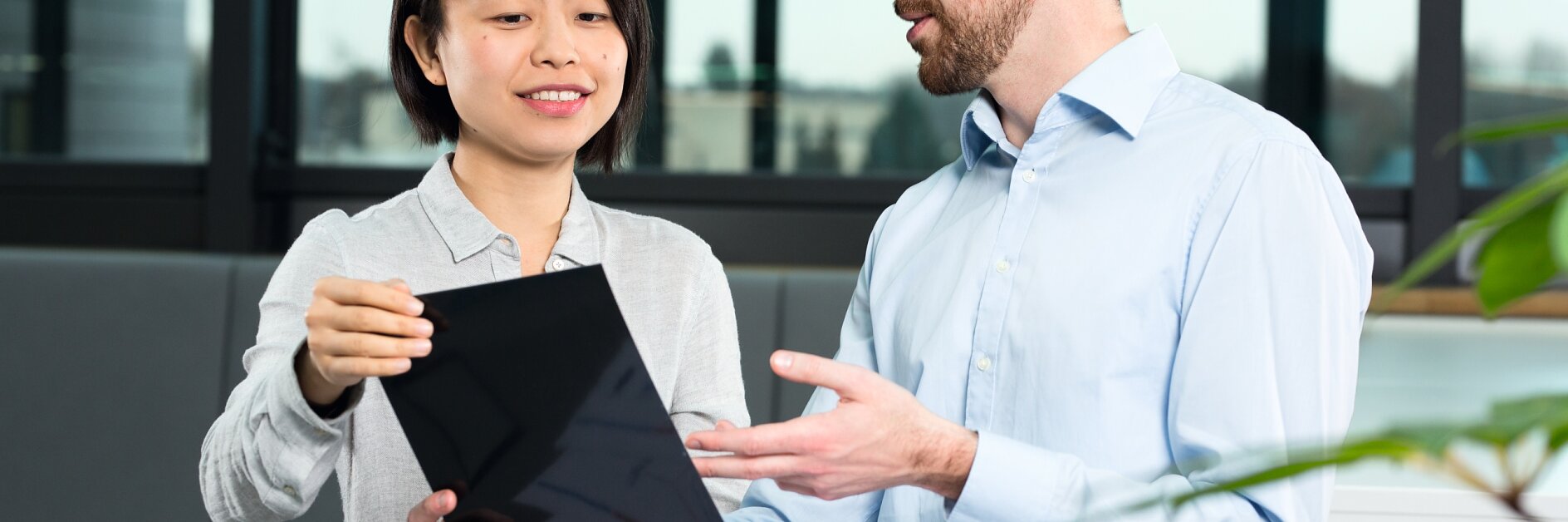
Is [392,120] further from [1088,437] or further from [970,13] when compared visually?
[1088,437]

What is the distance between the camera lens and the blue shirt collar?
1.09m

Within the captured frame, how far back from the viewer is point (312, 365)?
35.0 inches

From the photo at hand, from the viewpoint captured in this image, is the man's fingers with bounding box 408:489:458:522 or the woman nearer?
the man's fingers with bounding box 408:489:458:522

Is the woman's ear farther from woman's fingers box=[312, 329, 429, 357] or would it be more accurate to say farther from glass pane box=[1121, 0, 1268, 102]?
glass pane box=[1121, 0, 1268, 102]

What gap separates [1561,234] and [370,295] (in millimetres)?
713

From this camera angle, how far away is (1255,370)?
914 mm

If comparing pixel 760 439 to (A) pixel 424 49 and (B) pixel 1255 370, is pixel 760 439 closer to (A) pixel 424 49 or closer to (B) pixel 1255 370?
(B) pixel 1255 370

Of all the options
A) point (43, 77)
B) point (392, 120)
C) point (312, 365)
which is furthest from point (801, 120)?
point (312, 365)

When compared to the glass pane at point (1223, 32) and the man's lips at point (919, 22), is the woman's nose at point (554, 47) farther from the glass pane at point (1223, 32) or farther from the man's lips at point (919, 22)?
the glass pane at point (1223, 32)

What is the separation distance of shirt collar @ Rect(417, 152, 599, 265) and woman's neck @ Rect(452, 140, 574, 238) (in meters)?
0.01

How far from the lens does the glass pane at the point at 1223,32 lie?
2.36 m

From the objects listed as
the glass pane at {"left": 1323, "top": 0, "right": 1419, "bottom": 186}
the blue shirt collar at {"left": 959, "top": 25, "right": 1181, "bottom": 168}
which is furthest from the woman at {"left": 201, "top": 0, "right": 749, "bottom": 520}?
the glass pane at {"left": 1323, "top": 0, "right": 1419, "bottom": 186}

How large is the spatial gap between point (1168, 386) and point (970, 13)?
1.28ft

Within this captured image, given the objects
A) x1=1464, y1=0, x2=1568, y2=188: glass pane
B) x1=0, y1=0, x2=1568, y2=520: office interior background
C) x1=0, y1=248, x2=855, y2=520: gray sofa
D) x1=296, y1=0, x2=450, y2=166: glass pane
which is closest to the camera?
x1=0, y1=248, x2=855, y2=520: gray sofa
